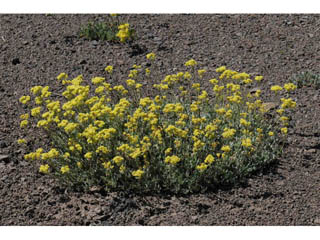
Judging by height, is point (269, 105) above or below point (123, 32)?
below

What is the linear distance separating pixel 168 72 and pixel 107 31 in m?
1.40

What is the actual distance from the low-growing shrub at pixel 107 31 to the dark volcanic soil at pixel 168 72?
141mm

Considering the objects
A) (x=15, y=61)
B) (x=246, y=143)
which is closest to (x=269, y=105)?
(x=246, y=143)

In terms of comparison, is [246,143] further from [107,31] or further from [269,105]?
[107,31]

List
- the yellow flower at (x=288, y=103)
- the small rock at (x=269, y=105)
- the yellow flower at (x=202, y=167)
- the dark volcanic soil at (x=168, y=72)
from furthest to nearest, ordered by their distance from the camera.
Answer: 1. the small rock at (x=269, y=105)
2. the yellow flower at (x=288, y=103)
3. the dark volcanic soil at (x=168, y=72)
4. the yellow flower at (x=202, y=167)

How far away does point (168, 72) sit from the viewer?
318 inches

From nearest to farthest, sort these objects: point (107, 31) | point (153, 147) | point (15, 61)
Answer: point (153, 147)
point (15, 61)
point (107, 31)

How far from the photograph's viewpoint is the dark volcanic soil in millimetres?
5578

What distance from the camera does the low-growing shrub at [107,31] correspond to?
8.58 m

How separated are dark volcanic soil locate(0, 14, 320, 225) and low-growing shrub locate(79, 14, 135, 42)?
141 millimetres

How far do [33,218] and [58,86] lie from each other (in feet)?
8.80

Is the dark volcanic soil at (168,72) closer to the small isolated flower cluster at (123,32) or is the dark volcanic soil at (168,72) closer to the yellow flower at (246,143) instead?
the small isolated flower cluster at (123,32)

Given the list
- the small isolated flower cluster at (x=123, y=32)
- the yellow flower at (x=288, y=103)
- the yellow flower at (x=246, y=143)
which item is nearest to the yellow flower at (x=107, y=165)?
the yellow flower at (x=246, y=143)

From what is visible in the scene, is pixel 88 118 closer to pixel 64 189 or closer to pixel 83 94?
pixel 83 94
